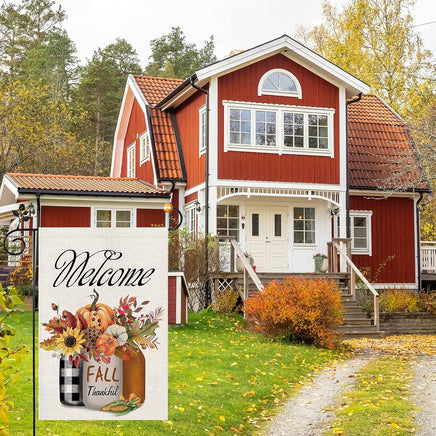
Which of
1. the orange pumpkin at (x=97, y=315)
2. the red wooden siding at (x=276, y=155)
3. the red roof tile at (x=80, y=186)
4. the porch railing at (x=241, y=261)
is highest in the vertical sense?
the red wooden siding at (x=276, y=155)

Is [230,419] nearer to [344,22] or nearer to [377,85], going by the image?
[377,85]

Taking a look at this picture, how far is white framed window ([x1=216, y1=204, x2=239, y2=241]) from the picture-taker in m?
20.9

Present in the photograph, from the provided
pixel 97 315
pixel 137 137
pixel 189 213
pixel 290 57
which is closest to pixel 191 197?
pixel 189 213

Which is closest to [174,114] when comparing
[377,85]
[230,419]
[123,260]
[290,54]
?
[290,54]

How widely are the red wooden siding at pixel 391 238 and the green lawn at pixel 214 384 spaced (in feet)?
27.2

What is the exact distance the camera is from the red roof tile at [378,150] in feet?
75.2

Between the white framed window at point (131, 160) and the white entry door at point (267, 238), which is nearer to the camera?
the white entry door at point (267, 238)

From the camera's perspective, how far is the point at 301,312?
1406 cm

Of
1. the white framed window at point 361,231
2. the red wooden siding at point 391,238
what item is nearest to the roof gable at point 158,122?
the white framed window at point 361,231

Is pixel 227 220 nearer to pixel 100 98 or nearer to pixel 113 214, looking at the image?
pixel 113 214

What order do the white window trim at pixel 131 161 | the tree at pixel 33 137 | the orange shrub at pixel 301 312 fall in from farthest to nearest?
the tree at pixel 33 137 < the white window trim at pixel 131 161 < the orange shrub at pixel 301 312

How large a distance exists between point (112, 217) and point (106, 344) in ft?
55.9

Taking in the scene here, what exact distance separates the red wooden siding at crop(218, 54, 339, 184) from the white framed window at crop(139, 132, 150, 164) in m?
4.98

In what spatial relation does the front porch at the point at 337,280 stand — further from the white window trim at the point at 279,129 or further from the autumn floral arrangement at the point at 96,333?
the autumn floral arrangement at the point at 96,333
